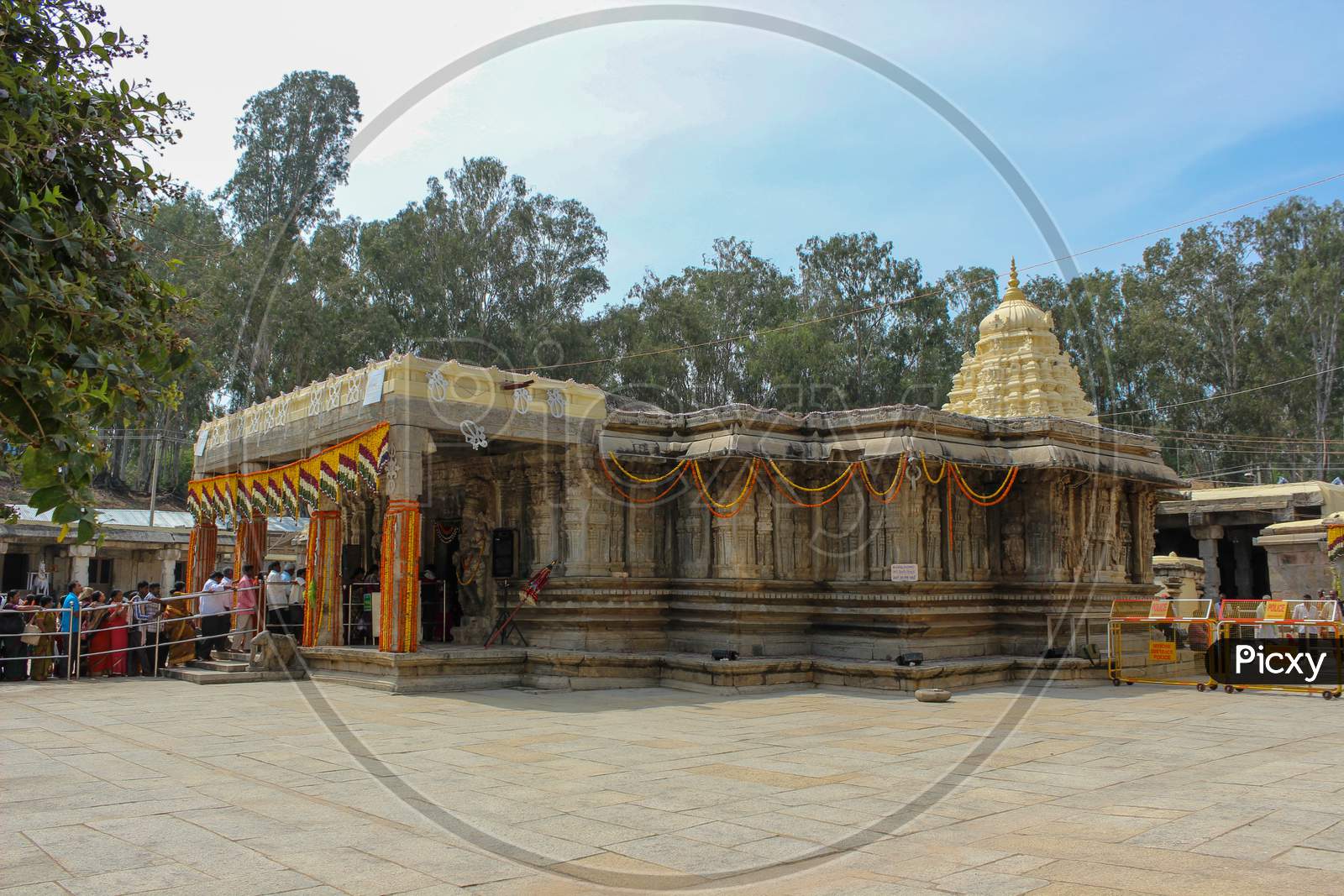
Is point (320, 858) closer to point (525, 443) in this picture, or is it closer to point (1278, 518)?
point (525, 443)

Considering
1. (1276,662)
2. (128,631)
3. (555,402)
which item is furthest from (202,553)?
(1276,662)

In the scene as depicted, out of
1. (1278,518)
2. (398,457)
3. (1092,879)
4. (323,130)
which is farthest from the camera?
(323,130)

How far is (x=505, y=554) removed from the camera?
15.8 metres

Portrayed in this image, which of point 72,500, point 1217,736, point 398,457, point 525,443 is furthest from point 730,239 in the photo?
point 72,500

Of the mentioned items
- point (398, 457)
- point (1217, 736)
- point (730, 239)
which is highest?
point (730, 239)

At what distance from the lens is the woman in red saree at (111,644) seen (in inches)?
595

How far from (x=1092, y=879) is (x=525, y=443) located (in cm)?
1150

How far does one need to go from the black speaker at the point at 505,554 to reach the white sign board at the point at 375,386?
349cm

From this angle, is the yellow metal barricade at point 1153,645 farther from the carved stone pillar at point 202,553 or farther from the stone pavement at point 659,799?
the carved stone pillar at point 202,553

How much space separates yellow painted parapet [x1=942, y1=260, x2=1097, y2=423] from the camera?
24.4 m

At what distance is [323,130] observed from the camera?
37344 millimetres

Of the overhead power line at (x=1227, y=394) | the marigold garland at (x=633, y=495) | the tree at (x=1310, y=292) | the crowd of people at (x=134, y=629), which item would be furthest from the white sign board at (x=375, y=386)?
the tree at (x=1310, y=292)

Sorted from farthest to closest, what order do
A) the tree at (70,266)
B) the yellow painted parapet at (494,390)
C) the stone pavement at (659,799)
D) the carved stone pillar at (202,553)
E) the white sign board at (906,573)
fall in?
the carved stone pillar at (202,553), the white sign board at (906,573), the yellow painted parapet at (494,390), the stone pavement at (659,799), the tree at (70,266)

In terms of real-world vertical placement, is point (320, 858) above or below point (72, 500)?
below
